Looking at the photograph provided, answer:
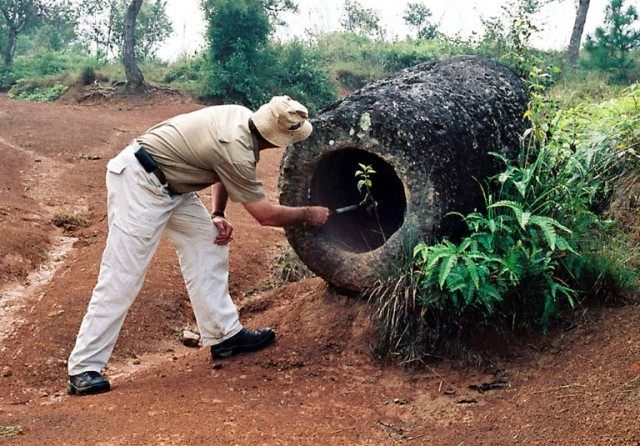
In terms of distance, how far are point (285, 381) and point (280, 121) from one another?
4.13ft

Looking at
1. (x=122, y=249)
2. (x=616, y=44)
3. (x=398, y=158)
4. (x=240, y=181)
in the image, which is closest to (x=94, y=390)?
(x=122, y=249)

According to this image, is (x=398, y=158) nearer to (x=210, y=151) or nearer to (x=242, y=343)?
(x=210, y=151)

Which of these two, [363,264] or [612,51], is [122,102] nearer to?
[612,51]

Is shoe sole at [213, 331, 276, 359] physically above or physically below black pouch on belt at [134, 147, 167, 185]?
below

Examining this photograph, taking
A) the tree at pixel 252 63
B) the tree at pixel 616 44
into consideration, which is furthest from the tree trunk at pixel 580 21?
the tree at pixel 252 63

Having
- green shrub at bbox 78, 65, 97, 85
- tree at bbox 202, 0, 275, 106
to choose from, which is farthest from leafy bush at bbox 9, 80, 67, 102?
tree at bbox 202, 0, 275, 106

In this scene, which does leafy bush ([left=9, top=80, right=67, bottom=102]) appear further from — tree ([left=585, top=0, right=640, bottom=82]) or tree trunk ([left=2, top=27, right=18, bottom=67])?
tree ([left=585, top=0, right=640, bottom=82])

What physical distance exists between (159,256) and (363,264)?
2.49m

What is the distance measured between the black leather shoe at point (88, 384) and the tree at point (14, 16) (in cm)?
2117

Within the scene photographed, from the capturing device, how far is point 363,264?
3811 millimetres

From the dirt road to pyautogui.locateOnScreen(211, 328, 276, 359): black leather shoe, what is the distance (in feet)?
0.23

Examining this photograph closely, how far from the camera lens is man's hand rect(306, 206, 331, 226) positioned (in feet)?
12.0

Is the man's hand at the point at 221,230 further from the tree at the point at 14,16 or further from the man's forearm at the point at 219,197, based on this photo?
the tree at the point at 14,16

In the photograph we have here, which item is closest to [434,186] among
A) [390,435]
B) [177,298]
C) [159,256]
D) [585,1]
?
[390,435]
